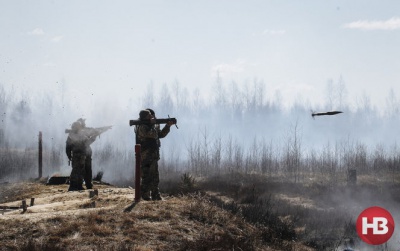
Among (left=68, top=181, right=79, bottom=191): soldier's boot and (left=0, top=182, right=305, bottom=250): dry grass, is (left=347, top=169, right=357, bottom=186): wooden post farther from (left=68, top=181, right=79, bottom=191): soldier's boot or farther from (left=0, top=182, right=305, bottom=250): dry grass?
(left=0, top=182, right=305, bottom=250): dry grass

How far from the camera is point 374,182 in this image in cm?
3412

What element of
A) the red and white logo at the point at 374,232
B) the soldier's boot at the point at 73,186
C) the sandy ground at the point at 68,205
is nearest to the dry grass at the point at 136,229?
the sandy ground at the point at 68,205

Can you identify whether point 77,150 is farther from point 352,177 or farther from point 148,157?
point 352,177

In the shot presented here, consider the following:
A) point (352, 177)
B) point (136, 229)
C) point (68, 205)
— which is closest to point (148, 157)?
point (68, 205)

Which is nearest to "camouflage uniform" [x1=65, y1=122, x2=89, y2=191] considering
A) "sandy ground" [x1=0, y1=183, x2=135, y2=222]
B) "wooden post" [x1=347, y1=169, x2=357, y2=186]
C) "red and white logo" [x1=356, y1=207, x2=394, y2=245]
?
"sandy ground" [x1=0, y1=183, x2=135, y2=222]

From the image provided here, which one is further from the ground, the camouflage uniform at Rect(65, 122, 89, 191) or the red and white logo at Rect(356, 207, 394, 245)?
the camouflage uniform at Rect(65, 122, 89, 191)

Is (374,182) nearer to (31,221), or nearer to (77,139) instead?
(77,139)

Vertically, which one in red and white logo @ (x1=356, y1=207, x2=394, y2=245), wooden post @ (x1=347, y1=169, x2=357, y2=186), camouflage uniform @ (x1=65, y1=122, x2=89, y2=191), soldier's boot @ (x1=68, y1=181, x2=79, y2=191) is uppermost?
camouflage uniform @ (x1=65, y1=122, x2=89, y2=191)

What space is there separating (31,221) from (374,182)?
99.4 feet

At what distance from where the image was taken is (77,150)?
646 inches

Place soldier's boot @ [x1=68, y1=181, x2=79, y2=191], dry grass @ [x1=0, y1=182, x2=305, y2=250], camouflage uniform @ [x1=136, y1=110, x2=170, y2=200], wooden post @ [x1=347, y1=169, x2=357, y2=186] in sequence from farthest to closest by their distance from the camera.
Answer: wooden post @ [x1=347, y1=169, x2=357, y2=186]
soldier's boot @ [x1=68, y1=181, x2=79, y2=191]
camouflage uniform @ [x1=136, y1=110, x2=170, y2=200]
dry grass @ [x1=0, y1=182, x2=305, y2=250]

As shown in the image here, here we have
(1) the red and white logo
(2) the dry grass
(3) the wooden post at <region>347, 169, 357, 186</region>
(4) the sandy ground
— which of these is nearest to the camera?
(2) the dry grass

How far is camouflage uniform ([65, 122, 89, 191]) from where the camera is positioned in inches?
637

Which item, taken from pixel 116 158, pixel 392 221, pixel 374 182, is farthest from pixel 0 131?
pixel 392 221
